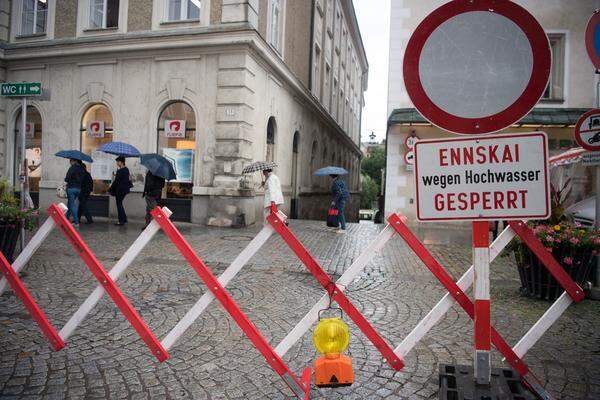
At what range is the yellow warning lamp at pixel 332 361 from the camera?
2.50 meters

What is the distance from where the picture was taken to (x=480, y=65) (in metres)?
2.25

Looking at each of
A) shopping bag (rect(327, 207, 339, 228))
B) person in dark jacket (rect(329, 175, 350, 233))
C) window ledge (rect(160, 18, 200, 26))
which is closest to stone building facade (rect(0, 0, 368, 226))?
window ledge (rect(160, 18, 200, 26))

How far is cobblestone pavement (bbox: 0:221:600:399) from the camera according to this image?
116 inches

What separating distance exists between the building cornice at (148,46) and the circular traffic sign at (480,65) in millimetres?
10669

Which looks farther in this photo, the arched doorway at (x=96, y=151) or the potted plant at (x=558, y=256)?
the arched doorway at (x=96, y=151)

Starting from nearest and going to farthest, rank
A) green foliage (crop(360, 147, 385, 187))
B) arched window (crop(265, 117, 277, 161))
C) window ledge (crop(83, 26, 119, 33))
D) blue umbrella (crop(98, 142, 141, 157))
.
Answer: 1. blue umbrella (crop(98, 142, 141, 157))
2. window ledge (crop(83, 26, 119, 33))
3. arched window (crop(265, 117, 277, 161))
4. green foliage (crop(360, 147, 385, 187))

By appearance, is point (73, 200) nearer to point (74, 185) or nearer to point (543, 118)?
point (74, 185)

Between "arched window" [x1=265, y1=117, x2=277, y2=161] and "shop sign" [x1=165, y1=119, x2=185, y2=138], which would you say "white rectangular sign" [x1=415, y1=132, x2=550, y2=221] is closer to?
"shop sign" [x1=165, y1=119, x2=185, y2=138]

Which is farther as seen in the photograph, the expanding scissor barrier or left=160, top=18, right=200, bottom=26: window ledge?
left=160, top=18, right=200, bottom=26: window ledge

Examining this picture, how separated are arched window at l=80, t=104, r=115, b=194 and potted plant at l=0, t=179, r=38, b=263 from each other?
8172 millimetres

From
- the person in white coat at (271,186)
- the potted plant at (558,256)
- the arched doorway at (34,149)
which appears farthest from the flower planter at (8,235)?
the arched doorway at (34,149)

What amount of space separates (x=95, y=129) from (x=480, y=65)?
1414 cm

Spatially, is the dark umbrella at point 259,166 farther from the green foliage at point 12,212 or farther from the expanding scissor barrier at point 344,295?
the expanding scissor barrier at point 344,295

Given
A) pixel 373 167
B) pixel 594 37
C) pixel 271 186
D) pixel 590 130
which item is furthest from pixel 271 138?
pixel 373 167
